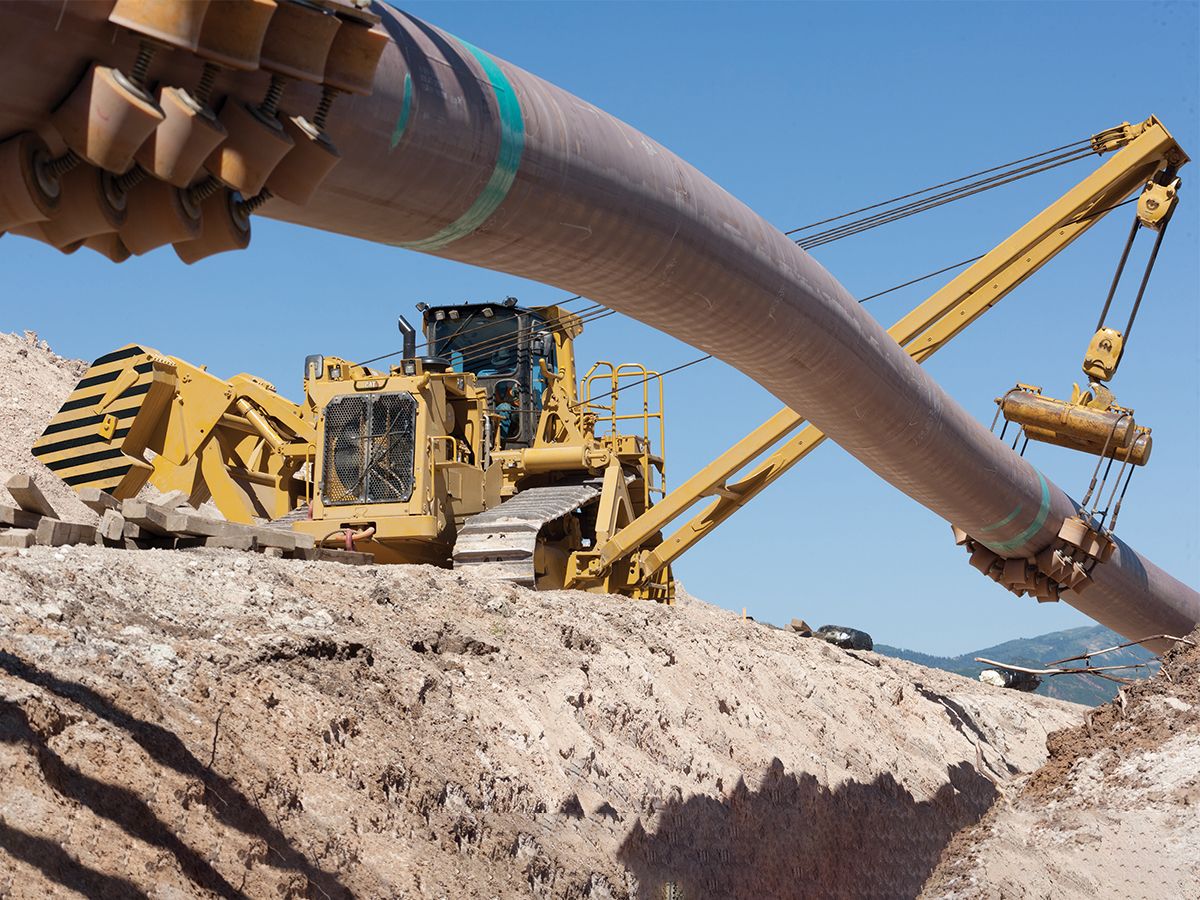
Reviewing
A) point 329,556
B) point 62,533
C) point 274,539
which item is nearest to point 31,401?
point 329,556

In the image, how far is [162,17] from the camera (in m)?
3.71

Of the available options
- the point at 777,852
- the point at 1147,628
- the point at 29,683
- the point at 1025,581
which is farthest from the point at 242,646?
the point at 1147,628

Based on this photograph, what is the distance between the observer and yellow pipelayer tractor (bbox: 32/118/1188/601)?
13.0m

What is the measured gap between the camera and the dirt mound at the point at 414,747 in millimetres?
5738

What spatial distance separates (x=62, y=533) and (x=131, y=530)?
0.81 meters

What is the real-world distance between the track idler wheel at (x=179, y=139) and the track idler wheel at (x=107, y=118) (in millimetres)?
49

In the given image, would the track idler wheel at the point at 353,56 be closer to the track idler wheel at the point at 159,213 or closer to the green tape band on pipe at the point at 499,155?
the track idler wheel at the point at 159,213


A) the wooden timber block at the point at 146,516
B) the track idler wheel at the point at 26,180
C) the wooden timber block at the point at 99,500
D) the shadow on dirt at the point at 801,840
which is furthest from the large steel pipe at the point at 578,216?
the wooden timber block at the point at 99,500

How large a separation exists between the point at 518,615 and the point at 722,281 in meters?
4.42

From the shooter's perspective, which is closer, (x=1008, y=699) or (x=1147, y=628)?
(x=1147, y=628)

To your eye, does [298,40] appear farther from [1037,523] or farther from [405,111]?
[1037,523]

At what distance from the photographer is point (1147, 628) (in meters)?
15.3

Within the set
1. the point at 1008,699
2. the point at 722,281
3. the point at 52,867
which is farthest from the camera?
the point at 1008,699

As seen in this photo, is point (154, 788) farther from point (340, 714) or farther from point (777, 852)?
point (777, 852)
